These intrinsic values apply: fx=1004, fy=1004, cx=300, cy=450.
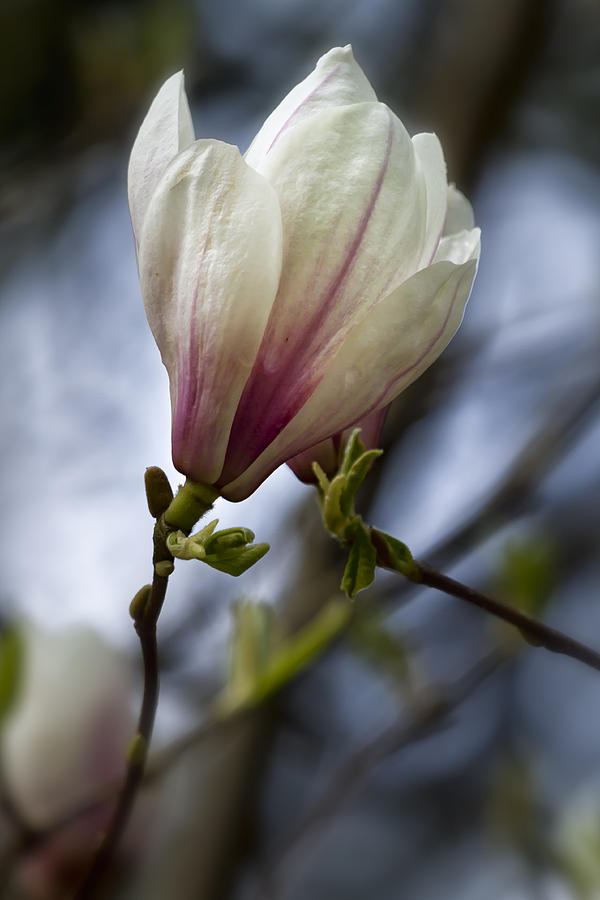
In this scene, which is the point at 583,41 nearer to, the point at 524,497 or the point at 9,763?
Answer: the point at 524,497

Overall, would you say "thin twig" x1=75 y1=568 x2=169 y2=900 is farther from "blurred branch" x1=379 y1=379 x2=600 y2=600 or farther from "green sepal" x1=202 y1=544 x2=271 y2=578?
"blurred branch" x1=379 y1=379 x2=600 y2=600

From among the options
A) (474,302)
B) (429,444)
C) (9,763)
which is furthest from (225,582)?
(474,302)

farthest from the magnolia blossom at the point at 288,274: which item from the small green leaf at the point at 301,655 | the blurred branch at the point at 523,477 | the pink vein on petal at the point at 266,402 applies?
the blurred branch at the point at 523,477

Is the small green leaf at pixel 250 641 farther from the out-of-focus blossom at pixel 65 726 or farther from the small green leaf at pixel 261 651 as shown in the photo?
the out-of-focus blossom at pixel 65 726

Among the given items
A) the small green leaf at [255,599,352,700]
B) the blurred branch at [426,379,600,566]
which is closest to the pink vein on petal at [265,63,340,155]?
the small green leaf at [255,599,352,700]

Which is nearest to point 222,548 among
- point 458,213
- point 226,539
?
point 226,539

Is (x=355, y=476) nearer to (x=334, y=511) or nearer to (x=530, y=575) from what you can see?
(x=334, y=511)
